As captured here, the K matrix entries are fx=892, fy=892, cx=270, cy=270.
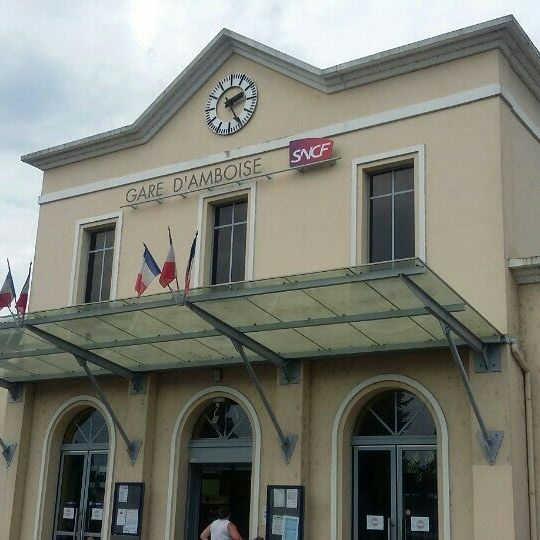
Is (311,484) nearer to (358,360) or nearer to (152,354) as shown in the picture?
(358,360)

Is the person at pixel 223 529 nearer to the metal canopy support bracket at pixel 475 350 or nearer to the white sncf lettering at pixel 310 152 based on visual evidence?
the metal canopy support bracket at pixel 475 350

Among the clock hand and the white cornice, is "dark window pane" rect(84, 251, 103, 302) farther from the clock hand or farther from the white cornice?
the clock hand

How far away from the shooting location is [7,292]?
48.1ft

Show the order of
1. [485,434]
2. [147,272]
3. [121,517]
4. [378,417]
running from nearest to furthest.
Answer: [485,434] → [147,272] → [378,417] → [121,517]

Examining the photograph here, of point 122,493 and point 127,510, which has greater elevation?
point 122,493

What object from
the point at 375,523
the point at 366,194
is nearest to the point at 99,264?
the point at 366,194

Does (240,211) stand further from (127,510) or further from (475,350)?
(127,510)

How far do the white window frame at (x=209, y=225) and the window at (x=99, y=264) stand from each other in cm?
233

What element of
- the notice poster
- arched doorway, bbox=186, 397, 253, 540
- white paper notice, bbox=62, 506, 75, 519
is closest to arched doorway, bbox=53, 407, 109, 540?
white paper notice, bbox=62, 506, 75, 519

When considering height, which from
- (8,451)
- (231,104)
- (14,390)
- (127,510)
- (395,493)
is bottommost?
(127,510)

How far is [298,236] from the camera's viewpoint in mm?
14812

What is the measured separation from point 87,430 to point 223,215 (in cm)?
485

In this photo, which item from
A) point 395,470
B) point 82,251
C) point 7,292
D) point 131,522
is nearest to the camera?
point 395,470

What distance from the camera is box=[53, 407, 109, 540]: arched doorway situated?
635 inches
